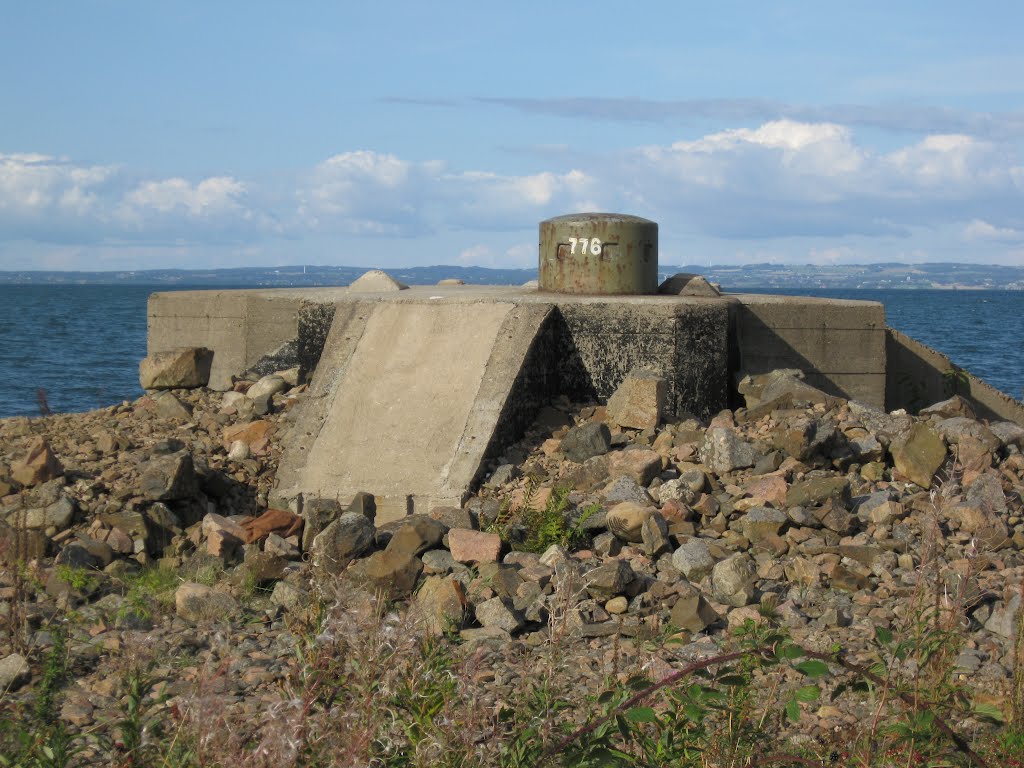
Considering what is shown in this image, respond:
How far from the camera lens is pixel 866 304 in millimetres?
9430

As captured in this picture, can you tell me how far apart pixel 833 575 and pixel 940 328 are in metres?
47.8

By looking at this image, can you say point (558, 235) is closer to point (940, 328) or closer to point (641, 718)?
point (641, 718)

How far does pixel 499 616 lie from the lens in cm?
525

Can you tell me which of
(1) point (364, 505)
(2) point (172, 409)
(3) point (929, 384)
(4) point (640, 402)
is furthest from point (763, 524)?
(2) point (172, 409)

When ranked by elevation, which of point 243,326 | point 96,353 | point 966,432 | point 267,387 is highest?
point 243,326

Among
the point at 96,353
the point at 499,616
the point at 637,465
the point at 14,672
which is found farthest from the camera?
the point at 96,353

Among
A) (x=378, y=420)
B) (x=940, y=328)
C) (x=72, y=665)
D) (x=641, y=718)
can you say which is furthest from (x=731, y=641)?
(x=940, y=328)

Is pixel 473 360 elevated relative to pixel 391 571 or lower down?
elevated

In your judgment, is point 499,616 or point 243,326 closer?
point 499,616

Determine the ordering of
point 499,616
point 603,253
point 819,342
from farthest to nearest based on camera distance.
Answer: point 819,342
point 603,253
point 499,616

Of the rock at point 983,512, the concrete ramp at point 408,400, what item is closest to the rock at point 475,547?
→ the concrete ramp at point 408,400

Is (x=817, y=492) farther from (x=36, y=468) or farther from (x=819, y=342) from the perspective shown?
(x=36, y=468)

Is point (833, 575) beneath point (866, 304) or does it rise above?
beneath

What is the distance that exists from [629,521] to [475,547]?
2.87 ft
